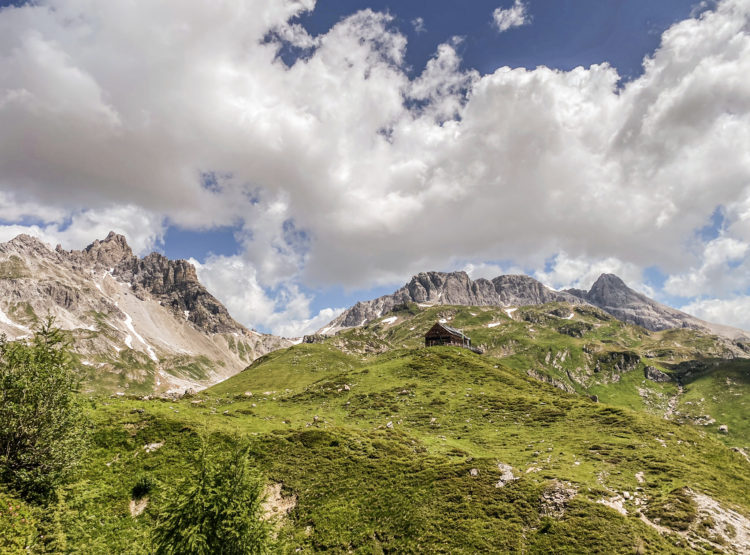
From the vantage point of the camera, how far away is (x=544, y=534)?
2597 cm

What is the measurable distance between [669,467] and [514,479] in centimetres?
1591

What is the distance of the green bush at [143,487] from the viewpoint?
32.0 metres

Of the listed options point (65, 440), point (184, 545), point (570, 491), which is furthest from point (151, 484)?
point (570, 491)

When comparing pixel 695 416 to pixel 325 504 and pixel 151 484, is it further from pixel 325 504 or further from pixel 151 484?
pixel 151 484

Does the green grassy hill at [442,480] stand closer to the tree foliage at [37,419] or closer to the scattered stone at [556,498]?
the scattered stone at [556,498]

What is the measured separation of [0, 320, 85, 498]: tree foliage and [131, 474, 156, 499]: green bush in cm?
699

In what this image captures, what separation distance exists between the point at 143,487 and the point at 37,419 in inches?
456

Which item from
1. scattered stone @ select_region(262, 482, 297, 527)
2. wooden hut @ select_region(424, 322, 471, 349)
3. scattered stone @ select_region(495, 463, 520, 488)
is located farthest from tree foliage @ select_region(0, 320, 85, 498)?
wooden hut @ select_region(424, 322, 471, 349)

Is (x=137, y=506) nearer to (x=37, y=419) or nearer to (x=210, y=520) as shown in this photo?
(x=37, y=419)

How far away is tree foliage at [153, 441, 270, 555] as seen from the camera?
1858 centimetres

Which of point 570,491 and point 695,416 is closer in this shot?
point 570,491

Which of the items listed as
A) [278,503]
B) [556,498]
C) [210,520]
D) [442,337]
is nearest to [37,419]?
[210,520]

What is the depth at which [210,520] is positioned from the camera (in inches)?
755

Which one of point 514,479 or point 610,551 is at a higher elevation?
point 514,479
